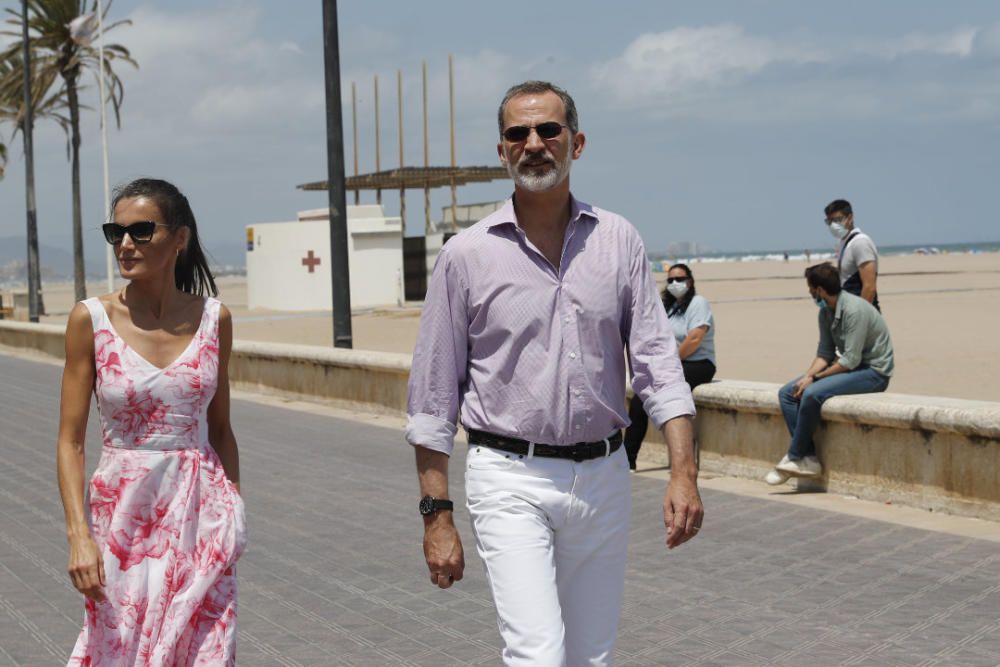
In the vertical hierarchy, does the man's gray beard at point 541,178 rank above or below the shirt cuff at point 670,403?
above

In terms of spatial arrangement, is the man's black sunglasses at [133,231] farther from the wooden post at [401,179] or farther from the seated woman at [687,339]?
the wooden post at [401,179]

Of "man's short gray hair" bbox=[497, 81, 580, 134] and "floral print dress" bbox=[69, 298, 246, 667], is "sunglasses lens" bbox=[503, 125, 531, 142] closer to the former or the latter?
"man's short gray hair" bbox=[497, 81, 580, 134]

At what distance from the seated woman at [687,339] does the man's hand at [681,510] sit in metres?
6.87

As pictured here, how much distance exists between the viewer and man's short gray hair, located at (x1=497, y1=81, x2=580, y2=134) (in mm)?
3740

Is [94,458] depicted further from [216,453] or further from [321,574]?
[216,453]

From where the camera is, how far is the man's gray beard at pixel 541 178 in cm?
367

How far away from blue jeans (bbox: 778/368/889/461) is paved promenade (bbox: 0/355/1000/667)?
0.46 metres

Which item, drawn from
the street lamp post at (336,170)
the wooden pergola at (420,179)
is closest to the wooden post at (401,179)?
the wooden pergola at (420,179)

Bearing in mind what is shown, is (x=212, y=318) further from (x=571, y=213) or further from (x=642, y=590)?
(x=642, y=590)

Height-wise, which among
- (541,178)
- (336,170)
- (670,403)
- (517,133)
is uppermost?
(336,170)

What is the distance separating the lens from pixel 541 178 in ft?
12.1

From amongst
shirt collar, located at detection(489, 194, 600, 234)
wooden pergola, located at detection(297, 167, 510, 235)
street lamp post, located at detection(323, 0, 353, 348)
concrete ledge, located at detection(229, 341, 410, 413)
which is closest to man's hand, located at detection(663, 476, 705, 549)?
shirt collar, located at detection(489, 194, 600, 234)

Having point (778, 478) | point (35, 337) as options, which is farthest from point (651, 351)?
point (35, 337)

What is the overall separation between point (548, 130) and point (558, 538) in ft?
3.24
